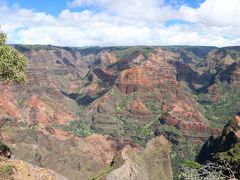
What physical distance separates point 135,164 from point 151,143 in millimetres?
30166

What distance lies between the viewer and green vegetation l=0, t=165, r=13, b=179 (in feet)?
115

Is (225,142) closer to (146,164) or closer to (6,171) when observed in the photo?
(146,164)

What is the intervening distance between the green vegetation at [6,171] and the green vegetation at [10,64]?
14768 millimetres

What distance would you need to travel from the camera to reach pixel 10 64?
48.8 metres

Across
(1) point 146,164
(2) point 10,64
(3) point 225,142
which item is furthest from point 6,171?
(3) point 225,142

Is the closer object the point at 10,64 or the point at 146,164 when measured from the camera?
the point at 10,64

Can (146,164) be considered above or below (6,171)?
below

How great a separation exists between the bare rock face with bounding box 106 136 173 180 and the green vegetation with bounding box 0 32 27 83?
61049mm

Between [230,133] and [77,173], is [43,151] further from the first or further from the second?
[230,133]

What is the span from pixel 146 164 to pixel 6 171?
Answer: 103020mm

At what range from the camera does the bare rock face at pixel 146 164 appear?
364 ft

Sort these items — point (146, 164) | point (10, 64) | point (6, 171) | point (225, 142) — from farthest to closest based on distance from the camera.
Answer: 1. point (225, 142)
2. point (146, 164)
3. point (10, 64)
4. point (6, 171)

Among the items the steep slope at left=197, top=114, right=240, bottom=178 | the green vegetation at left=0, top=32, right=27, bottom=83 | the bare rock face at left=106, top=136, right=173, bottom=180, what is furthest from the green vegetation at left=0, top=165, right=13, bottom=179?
the steep slope at left=197, top=114, right=240, bottom=178

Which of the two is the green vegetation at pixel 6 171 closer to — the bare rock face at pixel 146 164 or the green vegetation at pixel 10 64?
the green vegetation at pixel 10 64
